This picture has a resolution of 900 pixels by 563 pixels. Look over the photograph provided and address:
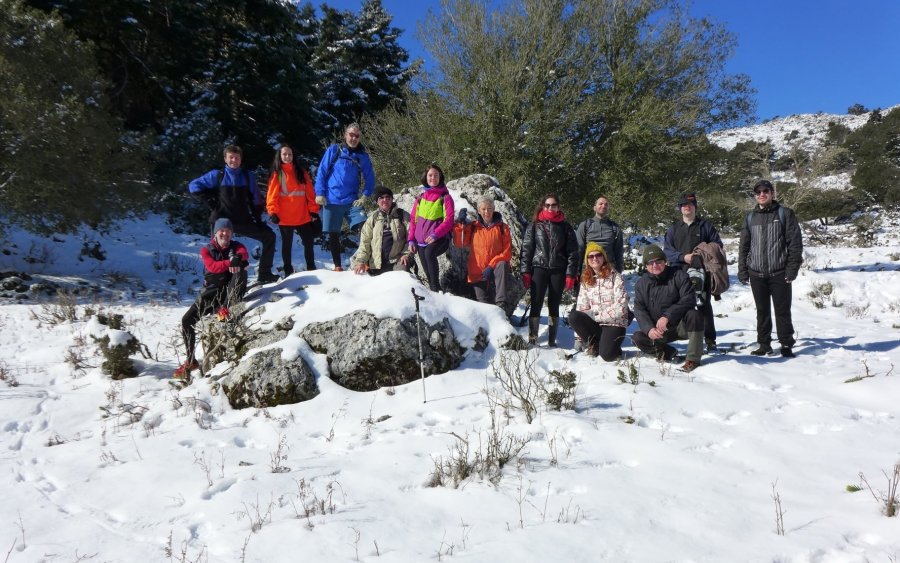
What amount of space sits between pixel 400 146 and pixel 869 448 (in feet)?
43.7

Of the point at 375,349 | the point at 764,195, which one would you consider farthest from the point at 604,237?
the point at 375,349

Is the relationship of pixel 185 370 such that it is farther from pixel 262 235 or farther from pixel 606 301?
pixel 606 301

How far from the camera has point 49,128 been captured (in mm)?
9375

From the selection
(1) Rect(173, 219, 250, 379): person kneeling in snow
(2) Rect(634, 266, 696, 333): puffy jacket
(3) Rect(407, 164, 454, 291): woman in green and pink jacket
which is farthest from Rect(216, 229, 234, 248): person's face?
(2) Rect(634, 266, 696, 333): puffy jacket

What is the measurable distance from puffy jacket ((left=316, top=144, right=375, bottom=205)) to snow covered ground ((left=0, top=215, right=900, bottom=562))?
3.74ft

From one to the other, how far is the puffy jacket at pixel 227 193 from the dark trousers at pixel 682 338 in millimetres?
5126

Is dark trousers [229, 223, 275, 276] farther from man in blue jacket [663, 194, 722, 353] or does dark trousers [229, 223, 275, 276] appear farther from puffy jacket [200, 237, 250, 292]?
man in blue jacket [663, 194, 722, 353]

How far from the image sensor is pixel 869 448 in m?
3.35

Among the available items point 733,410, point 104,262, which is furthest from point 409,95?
point 733,410

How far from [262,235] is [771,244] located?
20.7 ft

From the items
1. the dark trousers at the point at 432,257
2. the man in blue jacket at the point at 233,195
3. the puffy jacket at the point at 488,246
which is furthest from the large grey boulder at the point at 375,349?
the man in blue jacket at the point at 233,195

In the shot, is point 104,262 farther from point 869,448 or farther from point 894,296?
point 894,296

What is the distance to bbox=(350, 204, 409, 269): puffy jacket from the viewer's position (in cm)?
669

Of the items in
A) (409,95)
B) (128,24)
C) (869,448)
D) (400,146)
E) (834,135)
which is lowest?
(869,448)
